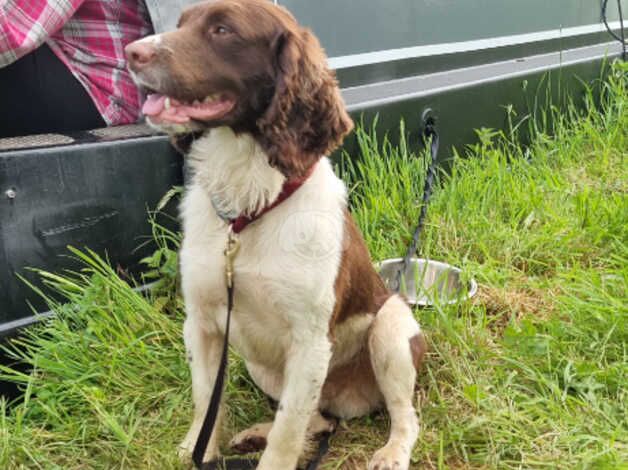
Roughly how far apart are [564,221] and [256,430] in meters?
2.09

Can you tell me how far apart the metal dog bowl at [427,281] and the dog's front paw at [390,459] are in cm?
76

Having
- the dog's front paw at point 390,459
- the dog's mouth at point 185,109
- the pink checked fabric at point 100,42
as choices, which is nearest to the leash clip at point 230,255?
the dog's mouth at point 185,109

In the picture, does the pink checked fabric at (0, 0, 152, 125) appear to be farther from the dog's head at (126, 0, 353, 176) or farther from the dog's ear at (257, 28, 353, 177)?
the dog's ear at (257, 28, 353, 177)

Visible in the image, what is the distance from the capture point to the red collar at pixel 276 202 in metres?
2.17

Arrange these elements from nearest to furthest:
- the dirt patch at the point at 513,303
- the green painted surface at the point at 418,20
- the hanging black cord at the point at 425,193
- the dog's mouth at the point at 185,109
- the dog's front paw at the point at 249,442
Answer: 1. the dog's mouth at the point at 185,109
2. the dog's front paw at the point at 249,442
3. the dirt patch at the point at 513,303
4. the hanging black cord at the point at 425,193
5. the green painted surface at the point at 418,20

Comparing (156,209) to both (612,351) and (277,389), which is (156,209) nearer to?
(277,389)

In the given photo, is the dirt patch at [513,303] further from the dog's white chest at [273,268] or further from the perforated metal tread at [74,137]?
the perforated metal tread at [74,137]

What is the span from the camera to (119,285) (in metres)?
2.88

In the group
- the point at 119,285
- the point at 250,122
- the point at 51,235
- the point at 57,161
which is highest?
the point at 250,122

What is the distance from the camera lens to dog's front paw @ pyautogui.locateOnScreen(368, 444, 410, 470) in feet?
7.42

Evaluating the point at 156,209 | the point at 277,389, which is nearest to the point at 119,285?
the point at 156,209

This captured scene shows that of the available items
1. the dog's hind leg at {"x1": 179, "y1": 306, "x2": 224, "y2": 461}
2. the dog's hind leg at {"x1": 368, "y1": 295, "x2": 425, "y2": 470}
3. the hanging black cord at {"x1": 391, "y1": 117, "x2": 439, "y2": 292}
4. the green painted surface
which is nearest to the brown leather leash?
the dog's hind leg at {"x1": 179, "y1": 306, "x2": 224, "y2": 461}

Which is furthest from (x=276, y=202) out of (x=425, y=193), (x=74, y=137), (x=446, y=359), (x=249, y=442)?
(x=425, y=193)

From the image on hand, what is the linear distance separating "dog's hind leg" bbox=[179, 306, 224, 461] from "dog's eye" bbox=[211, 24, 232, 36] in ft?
2.91
